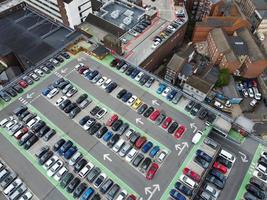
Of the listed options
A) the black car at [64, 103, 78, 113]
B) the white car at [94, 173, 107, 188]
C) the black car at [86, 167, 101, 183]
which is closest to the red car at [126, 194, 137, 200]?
the white car at [94, 173, 107, 188]

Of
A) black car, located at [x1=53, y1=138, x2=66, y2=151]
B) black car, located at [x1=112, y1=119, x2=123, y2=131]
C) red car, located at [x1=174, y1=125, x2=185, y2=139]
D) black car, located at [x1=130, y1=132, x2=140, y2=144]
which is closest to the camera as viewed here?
black car, located at [x1=53, y1=138, x2=66, y2=151]

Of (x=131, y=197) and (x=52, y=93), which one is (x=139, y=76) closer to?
(x=52, y=93)

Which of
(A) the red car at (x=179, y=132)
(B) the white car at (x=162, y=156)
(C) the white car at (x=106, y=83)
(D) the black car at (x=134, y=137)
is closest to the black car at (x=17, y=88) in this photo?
(C) the white car at (x=106, y=83)

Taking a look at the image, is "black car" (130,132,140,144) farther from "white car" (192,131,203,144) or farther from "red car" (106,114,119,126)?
"white car" (192,131,203,144)

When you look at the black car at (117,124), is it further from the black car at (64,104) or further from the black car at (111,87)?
the black car at (64,104)

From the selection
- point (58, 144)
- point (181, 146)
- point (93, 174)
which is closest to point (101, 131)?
point (58, 144)

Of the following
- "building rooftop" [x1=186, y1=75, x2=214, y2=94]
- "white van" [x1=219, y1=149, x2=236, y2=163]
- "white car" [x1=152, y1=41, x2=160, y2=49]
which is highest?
"white car" [x1=152, y1=41, x2=160, y2=49]
